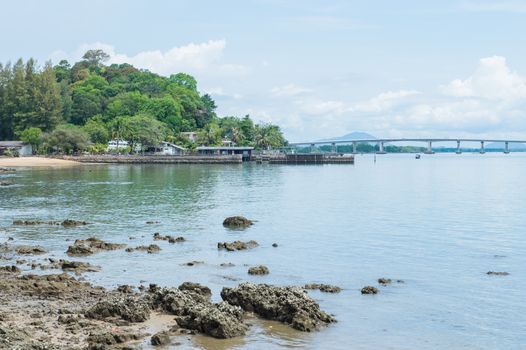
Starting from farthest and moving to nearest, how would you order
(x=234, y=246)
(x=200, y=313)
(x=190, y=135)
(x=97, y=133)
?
(x=190, y=135) < (x=97, y=133) < (x=234, y=246) < (x=200, y=313)

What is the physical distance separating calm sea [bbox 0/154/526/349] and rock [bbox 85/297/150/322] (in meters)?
1.94

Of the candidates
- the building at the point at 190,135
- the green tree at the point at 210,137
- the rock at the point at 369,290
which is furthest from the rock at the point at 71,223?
the building at the point at 190,135

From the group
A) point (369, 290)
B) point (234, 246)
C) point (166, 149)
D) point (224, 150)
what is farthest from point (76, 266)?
point (166, 149)

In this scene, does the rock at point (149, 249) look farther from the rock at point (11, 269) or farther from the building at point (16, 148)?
the building at point (16, 148)

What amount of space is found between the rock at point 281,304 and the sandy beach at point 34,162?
9499 centimetres

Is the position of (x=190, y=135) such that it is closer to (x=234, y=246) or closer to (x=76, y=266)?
(x=234, y=246)

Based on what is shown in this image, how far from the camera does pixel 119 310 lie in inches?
637

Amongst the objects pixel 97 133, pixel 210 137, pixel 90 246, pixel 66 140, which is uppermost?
pixel 97 133

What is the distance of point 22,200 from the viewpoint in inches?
1841

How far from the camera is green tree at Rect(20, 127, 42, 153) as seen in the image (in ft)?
406

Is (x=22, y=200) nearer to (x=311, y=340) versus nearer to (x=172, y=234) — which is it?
(x=172, y=234)

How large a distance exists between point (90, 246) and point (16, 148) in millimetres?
107279

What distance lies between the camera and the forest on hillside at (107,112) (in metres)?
128

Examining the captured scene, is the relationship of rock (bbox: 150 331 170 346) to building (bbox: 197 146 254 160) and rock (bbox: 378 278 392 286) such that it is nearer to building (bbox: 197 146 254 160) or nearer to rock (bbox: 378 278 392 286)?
rock (bbox: 378 278 392 286)
